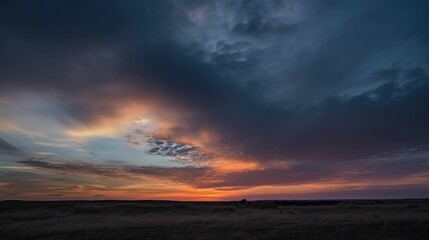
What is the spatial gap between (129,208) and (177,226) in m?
25.8

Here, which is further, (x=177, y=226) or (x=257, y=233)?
(x=177, y=226)

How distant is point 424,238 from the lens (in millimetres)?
25203

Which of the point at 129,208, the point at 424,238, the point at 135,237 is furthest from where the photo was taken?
the point at 129,208

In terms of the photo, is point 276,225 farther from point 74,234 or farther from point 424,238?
point 74,234

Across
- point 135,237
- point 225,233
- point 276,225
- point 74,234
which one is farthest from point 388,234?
point 74,234

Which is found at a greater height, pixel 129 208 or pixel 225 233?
pixel 129 208

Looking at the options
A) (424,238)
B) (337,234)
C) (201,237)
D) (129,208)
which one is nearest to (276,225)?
(337,234)

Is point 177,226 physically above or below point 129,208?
below

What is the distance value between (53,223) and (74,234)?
7.45 metres

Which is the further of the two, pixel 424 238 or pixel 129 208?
pixel 129 208

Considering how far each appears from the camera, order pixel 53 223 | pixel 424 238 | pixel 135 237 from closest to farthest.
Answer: pixel 424 238 → pixel 135 237 → pixel 53 223

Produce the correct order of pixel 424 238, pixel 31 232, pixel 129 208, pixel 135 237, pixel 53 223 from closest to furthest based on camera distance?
pixel 424 238, pixel 135 237, pixel 31 232, pixel 53 223, pixel 129 208

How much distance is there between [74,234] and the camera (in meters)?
28.3

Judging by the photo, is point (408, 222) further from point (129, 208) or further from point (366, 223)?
point (129, 208)
